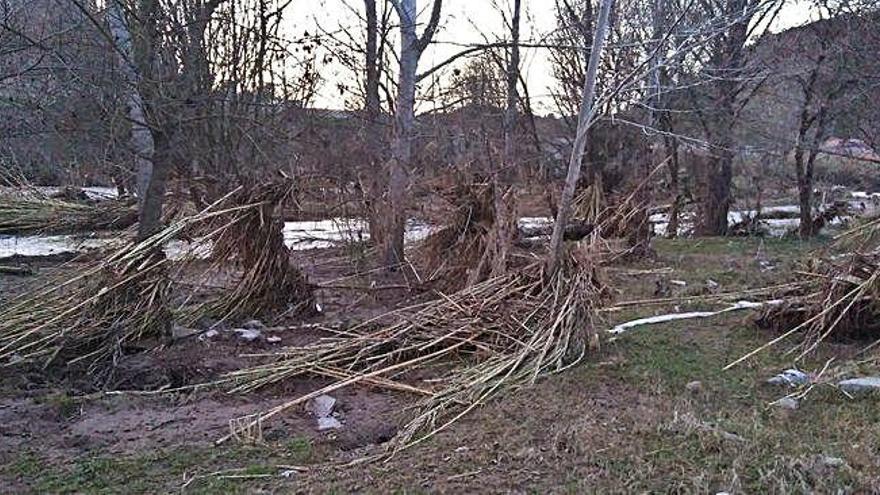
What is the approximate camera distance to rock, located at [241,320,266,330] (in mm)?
5239

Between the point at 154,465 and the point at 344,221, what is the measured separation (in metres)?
3.90

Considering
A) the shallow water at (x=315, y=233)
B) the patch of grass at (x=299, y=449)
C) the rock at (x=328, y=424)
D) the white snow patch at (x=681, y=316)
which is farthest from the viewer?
the shallow water at (x=315, y=233)

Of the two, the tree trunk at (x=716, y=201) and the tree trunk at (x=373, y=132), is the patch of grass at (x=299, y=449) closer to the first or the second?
the tree trunk at (x=373, y=132)

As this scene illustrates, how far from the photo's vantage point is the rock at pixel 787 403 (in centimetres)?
349

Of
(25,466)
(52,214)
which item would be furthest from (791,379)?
(52,214)

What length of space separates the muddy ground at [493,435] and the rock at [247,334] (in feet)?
0.58

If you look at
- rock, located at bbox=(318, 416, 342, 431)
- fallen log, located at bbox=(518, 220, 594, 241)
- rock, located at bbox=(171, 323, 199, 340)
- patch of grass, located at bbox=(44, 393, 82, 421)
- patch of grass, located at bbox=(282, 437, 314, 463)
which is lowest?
rock, located at bbox=(318, 416, 342, 431)

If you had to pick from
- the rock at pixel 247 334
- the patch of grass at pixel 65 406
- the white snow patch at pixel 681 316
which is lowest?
the white snow patch at pixel 681 316

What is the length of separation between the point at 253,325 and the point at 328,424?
194 centimetres

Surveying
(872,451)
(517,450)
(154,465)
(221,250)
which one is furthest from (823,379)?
A: (221,250)

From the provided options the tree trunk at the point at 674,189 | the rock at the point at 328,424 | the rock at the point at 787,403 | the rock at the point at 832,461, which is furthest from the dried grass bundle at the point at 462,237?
the tree trunk at the point at 674,189

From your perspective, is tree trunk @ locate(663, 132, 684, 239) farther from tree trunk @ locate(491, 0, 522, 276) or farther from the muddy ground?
the muddy ground

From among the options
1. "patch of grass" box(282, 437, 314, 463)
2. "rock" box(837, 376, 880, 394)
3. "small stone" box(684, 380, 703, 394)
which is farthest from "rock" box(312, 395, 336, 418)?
"rock" box(837, 376, 880, 394)

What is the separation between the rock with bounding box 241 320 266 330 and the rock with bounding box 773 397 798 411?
3242 mm
